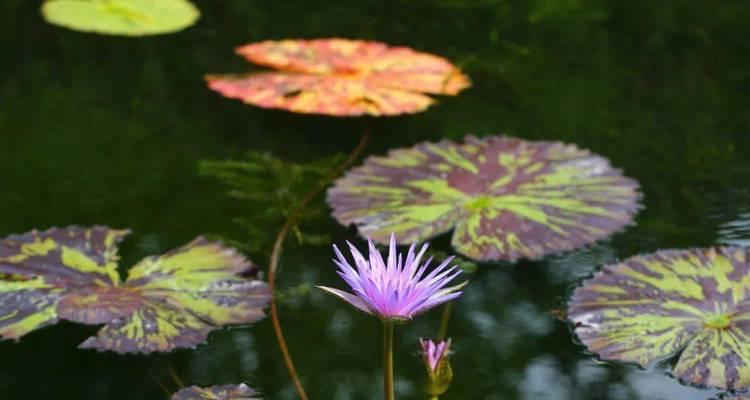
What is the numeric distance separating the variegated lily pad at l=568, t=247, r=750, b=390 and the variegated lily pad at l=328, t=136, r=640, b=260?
18 centimetres

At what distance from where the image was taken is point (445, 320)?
1.89 m

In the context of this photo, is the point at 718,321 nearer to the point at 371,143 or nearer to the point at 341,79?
the point at 371,143

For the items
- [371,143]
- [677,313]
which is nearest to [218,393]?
[677,313]

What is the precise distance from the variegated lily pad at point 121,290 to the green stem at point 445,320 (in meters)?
0.29

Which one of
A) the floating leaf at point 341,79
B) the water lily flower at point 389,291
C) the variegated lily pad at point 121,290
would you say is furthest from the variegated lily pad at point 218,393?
the floating leaf at point 341,79

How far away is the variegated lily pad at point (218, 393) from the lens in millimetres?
1577

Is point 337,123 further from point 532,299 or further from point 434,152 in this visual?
point 532,299

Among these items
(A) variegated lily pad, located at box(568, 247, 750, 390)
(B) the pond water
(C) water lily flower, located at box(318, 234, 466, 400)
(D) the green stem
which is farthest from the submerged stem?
(C) water lily flower, located at box(318, 234, 466, 400)

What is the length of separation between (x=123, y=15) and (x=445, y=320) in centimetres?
170

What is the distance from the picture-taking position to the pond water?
1754 mm

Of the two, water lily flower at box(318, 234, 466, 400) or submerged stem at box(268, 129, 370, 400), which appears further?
submerged stem at box(268, 129, 370, 400)

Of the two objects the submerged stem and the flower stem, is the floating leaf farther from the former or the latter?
the flower stem

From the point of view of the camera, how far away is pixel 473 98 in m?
2.78

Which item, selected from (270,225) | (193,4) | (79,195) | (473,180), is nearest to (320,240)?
(270,225)
